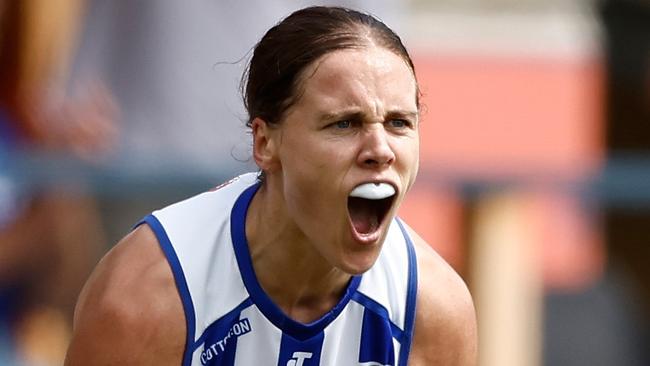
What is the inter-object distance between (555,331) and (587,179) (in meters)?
1.61

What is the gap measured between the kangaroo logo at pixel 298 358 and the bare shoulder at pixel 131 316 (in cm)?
33

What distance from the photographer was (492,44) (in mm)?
13531

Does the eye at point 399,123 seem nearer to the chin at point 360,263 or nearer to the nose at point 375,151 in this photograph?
the nose at point 375,151

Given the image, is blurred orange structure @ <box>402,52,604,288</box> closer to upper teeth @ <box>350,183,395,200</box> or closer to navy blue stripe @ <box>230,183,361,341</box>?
navy blue stripe @ <box>230,183,361,341</box>

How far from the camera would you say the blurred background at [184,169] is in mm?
6715

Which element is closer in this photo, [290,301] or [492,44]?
[290,301]

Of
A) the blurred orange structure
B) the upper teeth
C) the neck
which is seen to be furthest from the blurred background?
the blurred orange structure

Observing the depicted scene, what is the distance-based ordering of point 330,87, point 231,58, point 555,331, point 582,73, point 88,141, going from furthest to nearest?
point 582,73
point 555,331
point 88,141
point 231,58
point 330,87

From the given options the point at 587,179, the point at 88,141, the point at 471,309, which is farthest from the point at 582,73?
→ the point at 471,309

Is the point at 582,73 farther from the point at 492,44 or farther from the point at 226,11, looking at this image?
the point at 226,11

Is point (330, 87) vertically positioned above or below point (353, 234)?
above

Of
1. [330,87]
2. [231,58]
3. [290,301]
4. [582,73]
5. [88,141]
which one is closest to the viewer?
[330,87]

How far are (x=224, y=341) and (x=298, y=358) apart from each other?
8.6 inches

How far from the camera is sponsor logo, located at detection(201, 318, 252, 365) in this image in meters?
3.98
